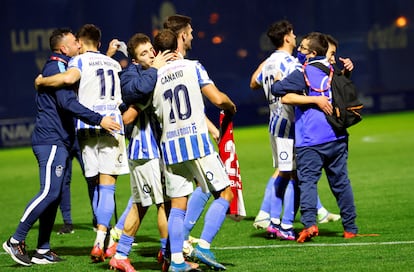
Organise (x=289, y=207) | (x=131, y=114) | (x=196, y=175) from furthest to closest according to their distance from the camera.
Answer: (x=289, y=207) < (x=131, y=114) < (x=196, y=175)

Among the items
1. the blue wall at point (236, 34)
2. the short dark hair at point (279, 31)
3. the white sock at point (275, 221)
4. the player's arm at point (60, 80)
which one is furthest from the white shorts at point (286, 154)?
the blue wall at point (236, 34)

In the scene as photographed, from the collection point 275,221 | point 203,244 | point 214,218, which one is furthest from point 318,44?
point 203,244

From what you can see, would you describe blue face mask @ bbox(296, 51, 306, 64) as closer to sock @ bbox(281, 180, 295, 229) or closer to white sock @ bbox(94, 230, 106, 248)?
sock @ bbox(281, 180, 295, 229)

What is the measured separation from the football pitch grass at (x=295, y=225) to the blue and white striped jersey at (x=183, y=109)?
107 cm

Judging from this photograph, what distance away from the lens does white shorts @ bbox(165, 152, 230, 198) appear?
9281mm

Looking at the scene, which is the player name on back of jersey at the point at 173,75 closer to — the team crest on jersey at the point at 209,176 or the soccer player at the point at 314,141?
the team crest on jersey at the point at 209,176

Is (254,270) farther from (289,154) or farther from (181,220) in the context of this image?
(289,154)

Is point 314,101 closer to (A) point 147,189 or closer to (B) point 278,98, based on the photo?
(B) point 278,98

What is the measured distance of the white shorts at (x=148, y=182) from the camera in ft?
32.0

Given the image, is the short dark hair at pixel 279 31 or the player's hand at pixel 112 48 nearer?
the player's hand at pixel 112 48

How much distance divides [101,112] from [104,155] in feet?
1.34

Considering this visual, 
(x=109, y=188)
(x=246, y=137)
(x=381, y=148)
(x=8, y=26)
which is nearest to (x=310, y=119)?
(x=109, y=188)

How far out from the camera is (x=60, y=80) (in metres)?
10.5

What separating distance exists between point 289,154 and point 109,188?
6.42 ft
